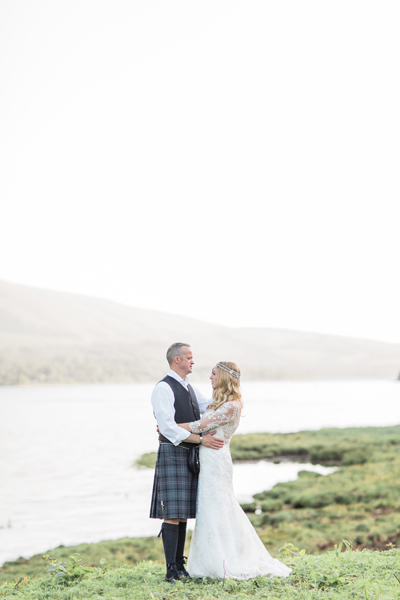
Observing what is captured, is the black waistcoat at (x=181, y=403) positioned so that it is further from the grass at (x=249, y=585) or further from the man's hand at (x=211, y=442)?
the grass at (x=249, y=585)

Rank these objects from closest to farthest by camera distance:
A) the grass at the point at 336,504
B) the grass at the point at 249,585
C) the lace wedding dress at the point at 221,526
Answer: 1. the grass at the point at 249,585
2. the lace wedding dress at the point at 221,526
3. the grass at the point at 336,504

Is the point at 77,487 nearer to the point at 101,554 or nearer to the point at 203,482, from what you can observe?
the point at 101,554

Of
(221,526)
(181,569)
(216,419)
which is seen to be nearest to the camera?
(221,526)

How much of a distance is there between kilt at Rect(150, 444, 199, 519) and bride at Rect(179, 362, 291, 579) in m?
0.12

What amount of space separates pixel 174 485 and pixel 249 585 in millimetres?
1463

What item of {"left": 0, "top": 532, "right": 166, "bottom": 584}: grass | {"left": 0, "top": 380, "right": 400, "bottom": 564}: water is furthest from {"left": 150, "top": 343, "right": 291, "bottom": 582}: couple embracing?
{"left": 0, "top": 380, "right": 400, "bottom": 564}: water

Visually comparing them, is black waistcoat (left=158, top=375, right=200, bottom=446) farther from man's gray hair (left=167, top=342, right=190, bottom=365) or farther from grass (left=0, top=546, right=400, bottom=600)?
grass (left=0, top=546, right=400, bottom=600)

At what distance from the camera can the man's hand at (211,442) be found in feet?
23.1

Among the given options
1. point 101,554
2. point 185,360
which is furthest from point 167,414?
point 101,554

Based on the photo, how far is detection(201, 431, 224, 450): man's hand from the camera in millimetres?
7047

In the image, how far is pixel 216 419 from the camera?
700 centimetres

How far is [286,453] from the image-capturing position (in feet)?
137

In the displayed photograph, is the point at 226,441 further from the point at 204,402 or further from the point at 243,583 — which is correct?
the point at 243,583

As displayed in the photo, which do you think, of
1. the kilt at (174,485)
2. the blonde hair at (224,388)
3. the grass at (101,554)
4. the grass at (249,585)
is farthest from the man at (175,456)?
the grass at (101,554)
